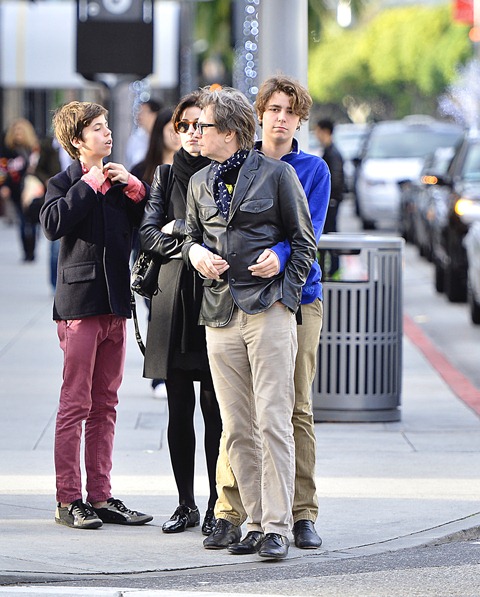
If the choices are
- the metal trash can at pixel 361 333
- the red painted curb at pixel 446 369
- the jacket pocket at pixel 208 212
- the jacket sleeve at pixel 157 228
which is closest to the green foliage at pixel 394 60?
the red painted curb at pixel 446 369

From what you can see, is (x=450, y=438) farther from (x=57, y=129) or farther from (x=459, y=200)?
(x=459, y=200)

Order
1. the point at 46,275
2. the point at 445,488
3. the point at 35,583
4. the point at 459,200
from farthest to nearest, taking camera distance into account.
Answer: the point at 46,275 → the point at 459,200 → the point at 445,488 → the point at 35,583

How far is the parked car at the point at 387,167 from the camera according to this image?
28.6 metres

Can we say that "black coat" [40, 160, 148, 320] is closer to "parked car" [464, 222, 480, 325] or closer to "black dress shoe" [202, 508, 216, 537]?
"black dress shoe" [202, 508, 216, 537]

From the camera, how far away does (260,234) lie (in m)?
6.21

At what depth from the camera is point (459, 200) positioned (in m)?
17.5

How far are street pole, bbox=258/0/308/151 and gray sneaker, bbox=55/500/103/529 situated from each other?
12.0 feet

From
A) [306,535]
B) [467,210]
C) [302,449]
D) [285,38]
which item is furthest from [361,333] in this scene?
[467,210]

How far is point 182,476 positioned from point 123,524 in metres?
0.40

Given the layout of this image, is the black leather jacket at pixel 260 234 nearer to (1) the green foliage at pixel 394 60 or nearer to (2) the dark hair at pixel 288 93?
(2) the dark hair at pixel 288 93

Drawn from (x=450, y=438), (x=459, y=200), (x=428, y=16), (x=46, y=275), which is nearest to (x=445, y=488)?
(x=450, y=438)

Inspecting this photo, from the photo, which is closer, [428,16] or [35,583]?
[35,583]

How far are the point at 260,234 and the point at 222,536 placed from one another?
1.36 m

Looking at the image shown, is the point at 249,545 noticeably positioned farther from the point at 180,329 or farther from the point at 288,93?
the point at 288,93
